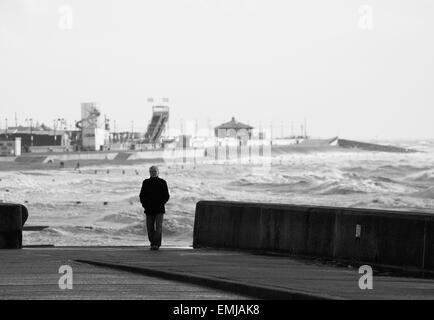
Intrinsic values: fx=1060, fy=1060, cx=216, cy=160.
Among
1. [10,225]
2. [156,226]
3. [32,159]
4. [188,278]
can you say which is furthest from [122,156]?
[188,278]

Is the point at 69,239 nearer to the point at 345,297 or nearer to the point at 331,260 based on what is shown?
the point at 331,260

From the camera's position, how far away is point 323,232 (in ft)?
64.1

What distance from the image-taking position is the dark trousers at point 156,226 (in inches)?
867

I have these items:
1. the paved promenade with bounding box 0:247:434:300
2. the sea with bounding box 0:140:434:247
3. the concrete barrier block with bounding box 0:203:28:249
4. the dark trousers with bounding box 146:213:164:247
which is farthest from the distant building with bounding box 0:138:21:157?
the paved promenade with bounding box 0:247:434:300

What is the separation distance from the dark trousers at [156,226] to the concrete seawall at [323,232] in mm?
1222

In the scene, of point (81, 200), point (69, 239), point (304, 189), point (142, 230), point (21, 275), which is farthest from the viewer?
point (304, 189)

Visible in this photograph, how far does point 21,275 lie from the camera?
54.6 feet

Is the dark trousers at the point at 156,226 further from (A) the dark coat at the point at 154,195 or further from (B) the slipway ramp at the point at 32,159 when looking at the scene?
(B) the slipway ramp at the point at 32,159

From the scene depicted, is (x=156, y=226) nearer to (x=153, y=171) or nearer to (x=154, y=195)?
(x=154, y=195)

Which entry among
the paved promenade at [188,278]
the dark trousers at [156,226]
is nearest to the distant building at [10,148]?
the dark trousers at [156,226]

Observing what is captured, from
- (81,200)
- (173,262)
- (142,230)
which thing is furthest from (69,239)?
(81,200)

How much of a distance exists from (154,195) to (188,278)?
19.6ft
